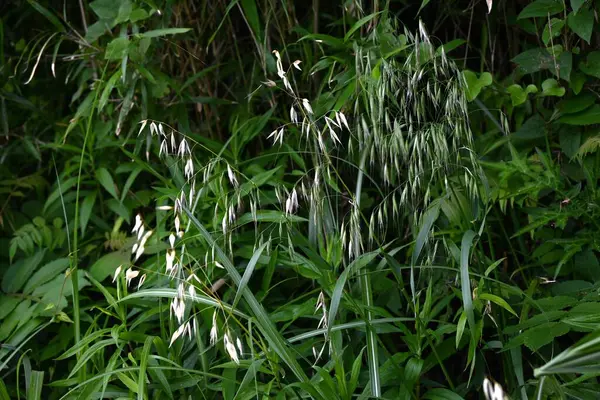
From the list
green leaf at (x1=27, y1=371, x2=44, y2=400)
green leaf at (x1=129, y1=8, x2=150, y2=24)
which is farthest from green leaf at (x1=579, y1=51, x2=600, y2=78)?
green leaf at (x1=27, y1=371, x2=44, y2=400)

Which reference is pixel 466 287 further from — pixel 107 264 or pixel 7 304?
pixel 7 304

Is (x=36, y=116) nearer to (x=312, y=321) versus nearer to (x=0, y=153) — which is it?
(x=0, y=153)

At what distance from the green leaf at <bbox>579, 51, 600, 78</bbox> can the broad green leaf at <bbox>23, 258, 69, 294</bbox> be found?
141 cm

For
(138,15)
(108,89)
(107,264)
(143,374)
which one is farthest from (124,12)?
(143,374)

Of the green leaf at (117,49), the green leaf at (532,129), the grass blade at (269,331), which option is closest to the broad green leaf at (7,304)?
the green leaf at (117,49)

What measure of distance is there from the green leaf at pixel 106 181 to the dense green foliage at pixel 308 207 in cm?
1

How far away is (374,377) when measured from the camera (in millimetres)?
1435

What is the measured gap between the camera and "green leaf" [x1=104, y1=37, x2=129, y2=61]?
78.9 inches

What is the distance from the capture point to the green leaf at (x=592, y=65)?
73.1 inches

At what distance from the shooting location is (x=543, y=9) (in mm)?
1828

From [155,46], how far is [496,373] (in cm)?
129

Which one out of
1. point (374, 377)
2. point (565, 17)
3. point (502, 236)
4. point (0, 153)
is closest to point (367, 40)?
point (565, 17)

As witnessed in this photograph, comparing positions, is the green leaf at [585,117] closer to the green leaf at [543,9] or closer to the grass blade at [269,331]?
the green leaf at [543,9]

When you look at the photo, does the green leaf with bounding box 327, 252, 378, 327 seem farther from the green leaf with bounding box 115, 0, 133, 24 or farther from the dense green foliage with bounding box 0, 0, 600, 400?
the green leaf with bounding box 115, 0, 133, 24
